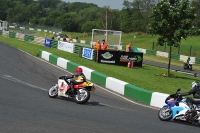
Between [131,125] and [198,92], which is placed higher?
[198,92]

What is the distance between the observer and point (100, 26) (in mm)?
123500

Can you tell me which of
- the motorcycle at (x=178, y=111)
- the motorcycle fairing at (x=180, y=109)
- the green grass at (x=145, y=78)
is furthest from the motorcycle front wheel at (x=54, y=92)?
the green grass at (x=145, y=78)

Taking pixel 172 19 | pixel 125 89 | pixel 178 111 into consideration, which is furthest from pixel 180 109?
pixel 172 19

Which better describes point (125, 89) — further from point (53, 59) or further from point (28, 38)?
point (28, 38)

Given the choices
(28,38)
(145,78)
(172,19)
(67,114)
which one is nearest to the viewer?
(67,114)

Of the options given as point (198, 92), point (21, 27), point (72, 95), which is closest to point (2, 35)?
point (72, 95)

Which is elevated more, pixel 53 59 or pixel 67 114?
pixel 67 114

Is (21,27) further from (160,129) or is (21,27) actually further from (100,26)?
(160,129)

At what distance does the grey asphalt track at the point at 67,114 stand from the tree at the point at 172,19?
10.1 metres

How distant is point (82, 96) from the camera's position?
13.7 metres

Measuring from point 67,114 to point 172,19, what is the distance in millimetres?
17530

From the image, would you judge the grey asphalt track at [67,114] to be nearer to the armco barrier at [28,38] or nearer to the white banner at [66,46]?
the white banner at [66,46]

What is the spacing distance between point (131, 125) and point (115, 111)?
2.55 m

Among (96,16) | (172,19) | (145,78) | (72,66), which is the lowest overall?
(145,78)
